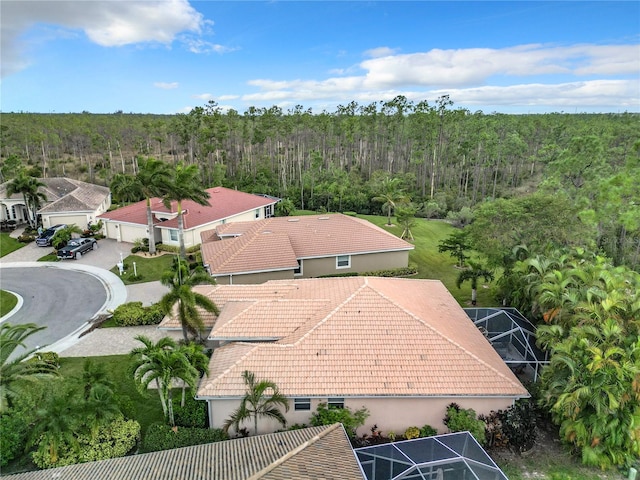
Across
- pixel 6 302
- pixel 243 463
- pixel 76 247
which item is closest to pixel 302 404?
pixel 243 463

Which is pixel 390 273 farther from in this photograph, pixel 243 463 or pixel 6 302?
pixel 6 302

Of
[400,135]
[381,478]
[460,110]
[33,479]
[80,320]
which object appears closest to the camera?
[33,479]

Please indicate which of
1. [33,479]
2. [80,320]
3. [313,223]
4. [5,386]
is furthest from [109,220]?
[33,479]

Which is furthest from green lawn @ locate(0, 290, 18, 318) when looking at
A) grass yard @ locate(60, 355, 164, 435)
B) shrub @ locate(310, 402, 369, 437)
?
shrub @ locate(310, 402, 369, 437)

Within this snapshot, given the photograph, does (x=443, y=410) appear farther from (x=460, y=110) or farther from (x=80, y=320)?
(x=460, y=110)

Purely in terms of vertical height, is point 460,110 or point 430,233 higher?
point 460,110
